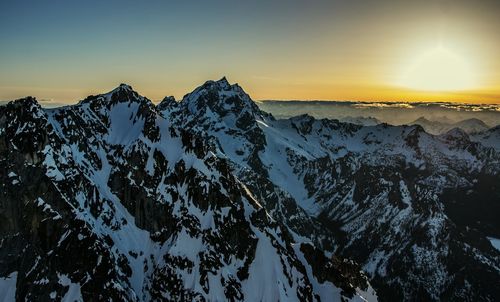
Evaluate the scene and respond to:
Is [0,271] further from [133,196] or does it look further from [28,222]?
[133,196]

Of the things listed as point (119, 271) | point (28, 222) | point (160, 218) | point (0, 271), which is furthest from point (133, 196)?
point (0, 271)

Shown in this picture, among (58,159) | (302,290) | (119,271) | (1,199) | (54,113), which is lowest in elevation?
Answer: (302,290)

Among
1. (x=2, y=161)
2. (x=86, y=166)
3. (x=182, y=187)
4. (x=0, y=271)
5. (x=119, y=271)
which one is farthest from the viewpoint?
(x=182, y=187)

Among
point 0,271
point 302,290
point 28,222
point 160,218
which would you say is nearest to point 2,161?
point 28,222

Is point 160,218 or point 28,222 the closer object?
point 28,222

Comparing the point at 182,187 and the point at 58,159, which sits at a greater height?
the point at 58,159

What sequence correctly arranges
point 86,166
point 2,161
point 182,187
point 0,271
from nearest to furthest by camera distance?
1. point 0,271
2. point 2,161
3. point 86,166
4. point 182,187
